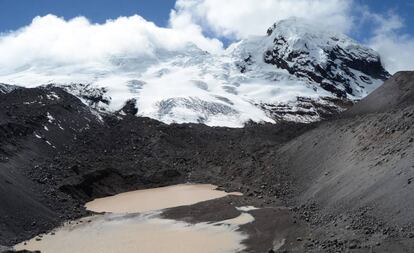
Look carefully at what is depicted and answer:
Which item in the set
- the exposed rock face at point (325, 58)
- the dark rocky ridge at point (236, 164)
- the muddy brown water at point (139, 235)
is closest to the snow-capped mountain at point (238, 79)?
the exposed rock face at point (325, 58)

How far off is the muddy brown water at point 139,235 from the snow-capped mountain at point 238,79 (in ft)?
167

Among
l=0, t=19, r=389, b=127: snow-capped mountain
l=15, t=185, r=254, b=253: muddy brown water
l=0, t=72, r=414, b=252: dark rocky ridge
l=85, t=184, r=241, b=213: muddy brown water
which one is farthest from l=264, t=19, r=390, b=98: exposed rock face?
l=15, t=185, r=254, b=253: muddy brown water

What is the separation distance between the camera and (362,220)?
2570cm

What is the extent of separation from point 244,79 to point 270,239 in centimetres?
12568

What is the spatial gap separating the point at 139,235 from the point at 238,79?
121 meters

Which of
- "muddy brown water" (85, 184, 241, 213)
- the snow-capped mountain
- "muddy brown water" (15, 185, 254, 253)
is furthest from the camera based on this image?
the snow-capped mountain

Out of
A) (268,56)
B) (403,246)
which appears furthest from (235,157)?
(268,56)

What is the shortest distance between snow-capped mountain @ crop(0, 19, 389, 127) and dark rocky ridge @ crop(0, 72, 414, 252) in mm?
27763

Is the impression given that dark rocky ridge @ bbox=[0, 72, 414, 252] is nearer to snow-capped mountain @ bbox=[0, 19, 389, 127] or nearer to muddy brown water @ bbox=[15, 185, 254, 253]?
muddy brown water @ bbox=[15, 185, 254, 253]

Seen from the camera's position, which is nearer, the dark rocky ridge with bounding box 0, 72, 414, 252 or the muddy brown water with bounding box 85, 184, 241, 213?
the dark rocky ridge with bounding box 0, 72, 414, 252

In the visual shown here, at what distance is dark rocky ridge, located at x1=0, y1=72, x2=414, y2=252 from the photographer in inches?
1047

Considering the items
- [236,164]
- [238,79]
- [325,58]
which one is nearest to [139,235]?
[236,164]

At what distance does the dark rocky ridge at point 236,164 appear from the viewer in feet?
87.2

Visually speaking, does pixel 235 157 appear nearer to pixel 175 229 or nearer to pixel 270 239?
pixel 175 229
